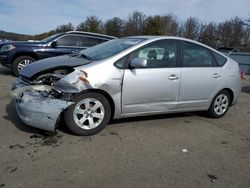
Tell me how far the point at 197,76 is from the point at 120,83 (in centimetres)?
164

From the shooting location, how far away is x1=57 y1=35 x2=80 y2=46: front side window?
34.5 feet

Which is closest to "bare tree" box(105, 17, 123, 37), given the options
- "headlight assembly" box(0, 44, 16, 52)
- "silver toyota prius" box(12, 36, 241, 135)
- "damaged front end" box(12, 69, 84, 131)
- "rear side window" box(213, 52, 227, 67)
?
"headlight assembly" box(0, 44, 16, 52)

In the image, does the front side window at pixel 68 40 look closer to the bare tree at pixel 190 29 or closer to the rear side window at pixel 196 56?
the rear side window at pixel 196 56

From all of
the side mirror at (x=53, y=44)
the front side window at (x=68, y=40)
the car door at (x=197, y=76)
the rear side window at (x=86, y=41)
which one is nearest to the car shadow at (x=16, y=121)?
the car door at (x=197, y=76)

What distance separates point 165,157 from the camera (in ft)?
13.4

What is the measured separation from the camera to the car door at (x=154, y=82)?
4.91 meters

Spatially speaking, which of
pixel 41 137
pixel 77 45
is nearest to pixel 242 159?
pixel 41 137

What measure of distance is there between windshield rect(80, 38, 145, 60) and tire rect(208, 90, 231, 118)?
2028mm

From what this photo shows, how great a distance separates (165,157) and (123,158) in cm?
58

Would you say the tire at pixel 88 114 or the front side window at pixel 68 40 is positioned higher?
the front side window at pixel 68 40

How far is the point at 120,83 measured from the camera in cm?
477

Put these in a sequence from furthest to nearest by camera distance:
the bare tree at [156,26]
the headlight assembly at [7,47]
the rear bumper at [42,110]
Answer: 1. the bare tree at [156,26]
2. the headlight assembly at [7,47]
3. the rear bumper at [42,110]

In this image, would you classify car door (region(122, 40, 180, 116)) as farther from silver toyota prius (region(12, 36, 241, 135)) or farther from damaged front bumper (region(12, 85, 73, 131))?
damaged front bumper (region(12, 85, 73, 131))

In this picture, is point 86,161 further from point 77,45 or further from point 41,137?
point 77,45
